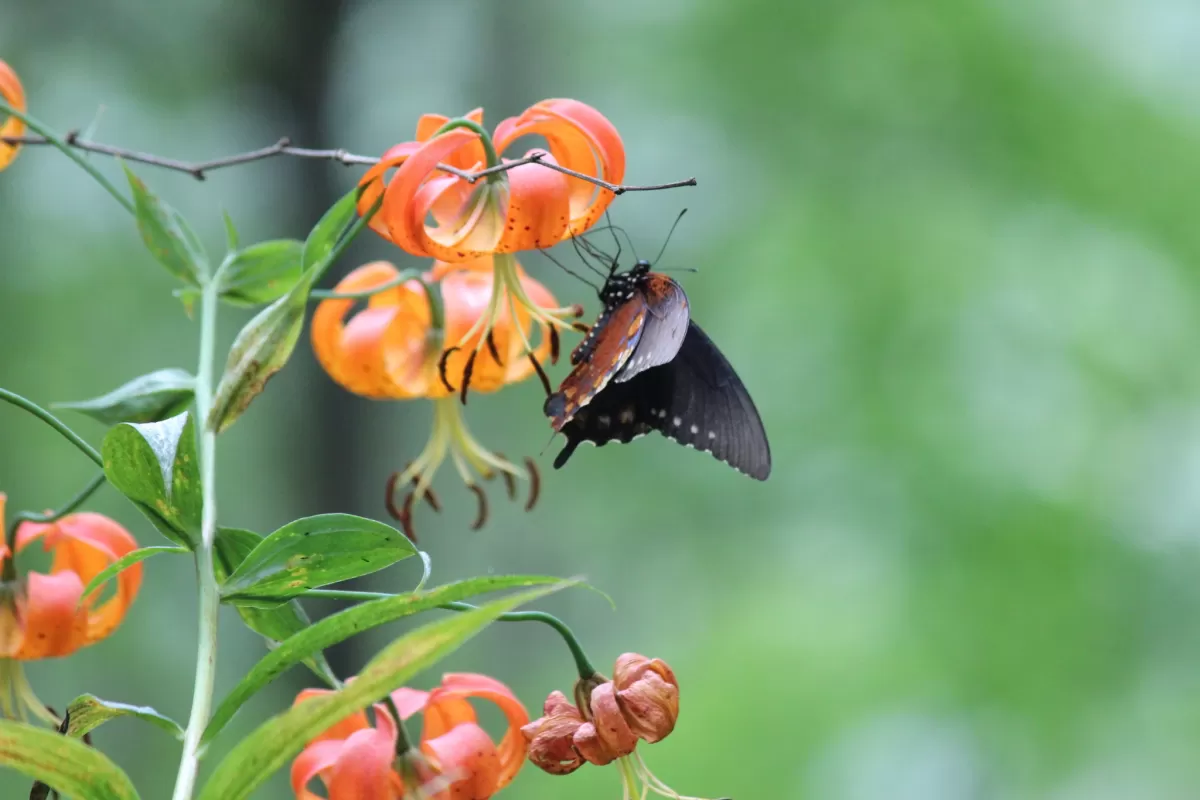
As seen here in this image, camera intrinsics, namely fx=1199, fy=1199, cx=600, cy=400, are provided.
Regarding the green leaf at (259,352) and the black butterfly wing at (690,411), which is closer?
the green leaf at (259,352)

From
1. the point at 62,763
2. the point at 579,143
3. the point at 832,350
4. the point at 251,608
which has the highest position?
the point at 832,350

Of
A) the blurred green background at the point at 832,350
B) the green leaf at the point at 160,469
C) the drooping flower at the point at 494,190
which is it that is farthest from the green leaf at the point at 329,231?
the blurred green background at the point at 832,350

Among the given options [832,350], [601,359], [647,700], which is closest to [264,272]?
[601,359]

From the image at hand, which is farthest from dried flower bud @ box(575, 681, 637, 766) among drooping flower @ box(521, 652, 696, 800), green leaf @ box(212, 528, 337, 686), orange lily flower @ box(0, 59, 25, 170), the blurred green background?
the blurred green background

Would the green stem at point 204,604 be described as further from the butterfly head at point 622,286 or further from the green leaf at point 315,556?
the butterfly head at point 622,286

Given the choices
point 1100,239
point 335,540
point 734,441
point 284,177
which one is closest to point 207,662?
point 335,540

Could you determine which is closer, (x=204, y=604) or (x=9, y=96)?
(x=204, y=604)

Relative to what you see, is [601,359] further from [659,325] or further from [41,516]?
[41,516]
